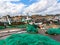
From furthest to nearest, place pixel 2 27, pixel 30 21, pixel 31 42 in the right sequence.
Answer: pixel 30 21
pixel 2 27
pixel 31 42

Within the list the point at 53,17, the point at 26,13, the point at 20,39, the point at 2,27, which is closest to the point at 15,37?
the point at 20,39

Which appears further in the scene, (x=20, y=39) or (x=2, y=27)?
(x=2, y=27)

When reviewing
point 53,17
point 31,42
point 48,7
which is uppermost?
point 48,7

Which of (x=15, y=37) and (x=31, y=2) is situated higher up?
(x=31, y=2)

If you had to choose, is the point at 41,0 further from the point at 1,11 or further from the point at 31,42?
the point at 31,42

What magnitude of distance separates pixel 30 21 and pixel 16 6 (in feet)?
2.73

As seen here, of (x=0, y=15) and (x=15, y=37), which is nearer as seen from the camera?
(x=15, y=37)

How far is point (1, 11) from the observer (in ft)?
20.8

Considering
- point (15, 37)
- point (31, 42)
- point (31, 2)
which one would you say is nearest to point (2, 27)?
point (31, 2)

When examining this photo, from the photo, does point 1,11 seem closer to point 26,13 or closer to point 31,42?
point 26,13

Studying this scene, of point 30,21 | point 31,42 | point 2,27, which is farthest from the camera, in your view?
point 30,21

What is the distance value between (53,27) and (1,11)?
2.10m

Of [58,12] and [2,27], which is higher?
→ [58,12]

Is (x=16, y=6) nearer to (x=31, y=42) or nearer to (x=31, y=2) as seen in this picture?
(x=31, y=2)
